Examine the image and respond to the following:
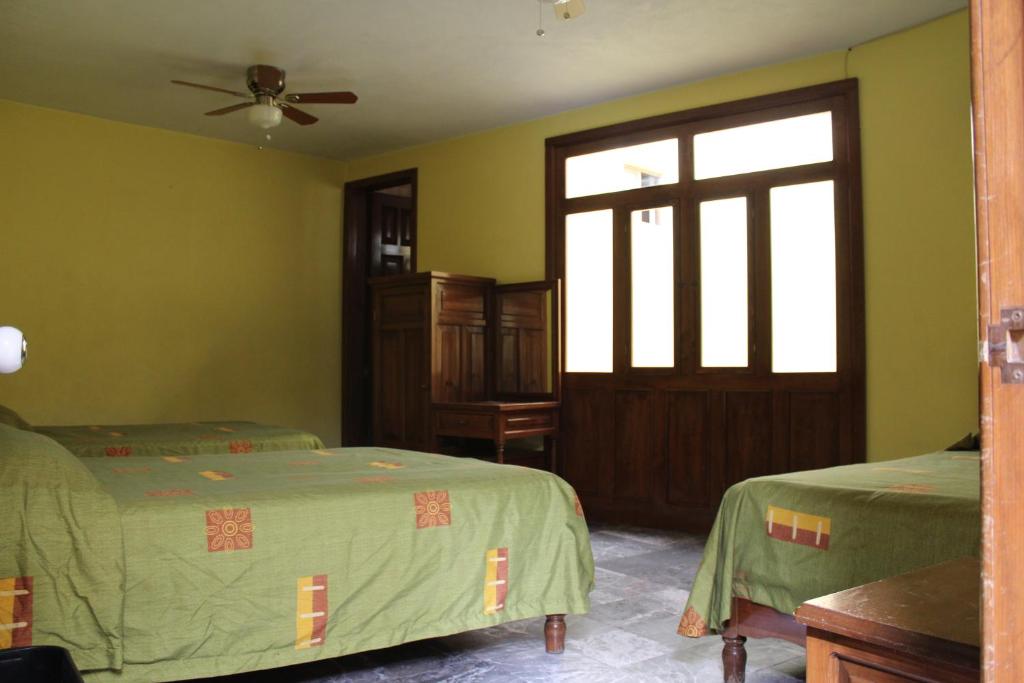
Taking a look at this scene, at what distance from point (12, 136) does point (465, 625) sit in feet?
16.3

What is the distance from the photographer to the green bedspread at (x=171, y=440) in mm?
4047

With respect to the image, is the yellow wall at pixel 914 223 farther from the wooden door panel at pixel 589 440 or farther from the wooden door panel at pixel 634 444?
the wooden door panel at pixel 589 440

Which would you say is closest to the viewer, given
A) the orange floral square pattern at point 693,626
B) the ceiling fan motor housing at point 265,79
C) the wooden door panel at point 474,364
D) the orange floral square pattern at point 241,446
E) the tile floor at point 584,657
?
the orange floral square pattern at point 693,626

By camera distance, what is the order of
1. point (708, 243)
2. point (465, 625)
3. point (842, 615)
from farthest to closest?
point (708, 243), point (465, 625), point (842, 615)

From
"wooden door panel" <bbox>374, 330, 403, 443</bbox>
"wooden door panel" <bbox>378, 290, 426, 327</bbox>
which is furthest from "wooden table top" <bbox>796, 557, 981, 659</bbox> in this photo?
"wooden door panel" <bbox>374, 330, 403, 443</bbox>

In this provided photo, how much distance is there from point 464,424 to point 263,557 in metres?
3.22

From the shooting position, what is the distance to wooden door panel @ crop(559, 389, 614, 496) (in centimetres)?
549

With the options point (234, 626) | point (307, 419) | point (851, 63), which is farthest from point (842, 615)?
point (307, 419)

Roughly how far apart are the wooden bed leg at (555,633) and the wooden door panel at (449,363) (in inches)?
119

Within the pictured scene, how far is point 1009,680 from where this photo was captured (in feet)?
2.26

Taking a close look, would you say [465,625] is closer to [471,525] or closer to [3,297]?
[471,525]

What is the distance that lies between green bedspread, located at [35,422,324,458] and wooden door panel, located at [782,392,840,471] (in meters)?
2.60

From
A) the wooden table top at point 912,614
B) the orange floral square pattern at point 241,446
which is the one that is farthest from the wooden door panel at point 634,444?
the wooden table top at point 912,614

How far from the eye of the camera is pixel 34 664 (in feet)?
4.09
